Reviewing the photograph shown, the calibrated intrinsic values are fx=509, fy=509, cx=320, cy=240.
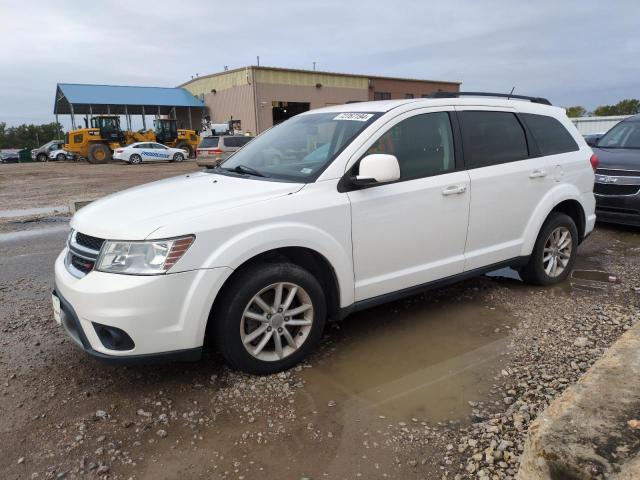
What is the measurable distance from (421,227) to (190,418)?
2078 mm

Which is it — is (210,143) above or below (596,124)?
below

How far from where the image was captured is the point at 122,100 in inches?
1704

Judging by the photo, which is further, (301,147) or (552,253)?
(552,253)

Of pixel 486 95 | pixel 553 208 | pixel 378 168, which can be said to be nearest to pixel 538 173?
pixel 553 208

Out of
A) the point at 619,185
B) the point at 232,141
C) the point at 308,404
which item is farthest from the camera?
the point at 232,141

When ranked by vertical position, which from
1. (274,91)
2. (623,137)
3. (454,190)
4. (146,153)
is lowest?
(454,190)

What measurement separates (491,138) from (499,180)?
383 millimetres

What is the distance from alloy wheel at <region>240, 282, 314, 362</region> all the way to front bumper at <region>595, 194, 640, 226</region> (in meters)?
5.99

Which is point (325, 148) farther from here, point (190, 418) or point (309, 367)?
point (190, 418)

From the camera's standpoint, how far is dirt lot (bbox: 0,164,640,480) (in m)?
2.55

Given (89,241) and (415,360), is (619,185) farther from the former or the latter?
(89,241)

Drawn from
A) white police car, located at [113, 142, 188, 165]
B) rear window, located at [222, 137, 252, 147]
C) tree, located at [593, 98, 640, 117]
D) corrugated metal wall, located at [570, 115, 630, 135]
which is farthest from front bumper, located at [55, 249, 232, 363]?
tree, located at [593, 98, 640, 117]

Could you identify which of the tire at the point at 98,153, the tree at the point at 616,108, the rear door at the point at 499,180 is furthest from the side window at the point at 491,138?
the tree at the point at 616,108

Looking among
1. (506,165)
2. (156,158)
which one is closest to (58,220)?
(506,165)
